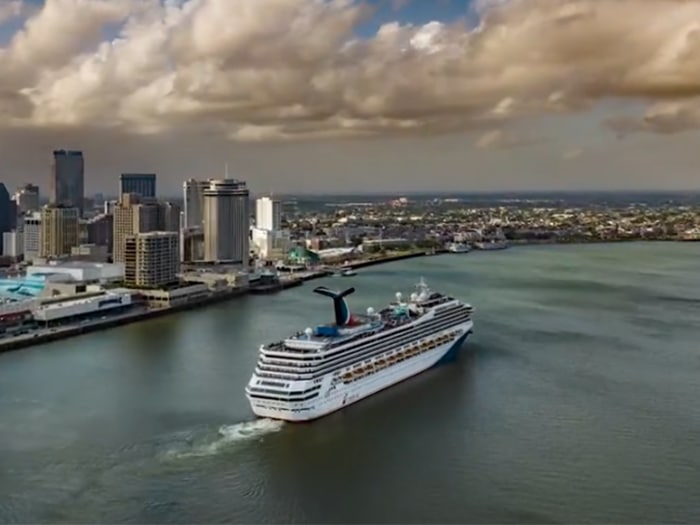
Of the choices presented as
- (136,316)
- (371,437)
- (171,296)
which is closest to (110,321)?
(136,316)

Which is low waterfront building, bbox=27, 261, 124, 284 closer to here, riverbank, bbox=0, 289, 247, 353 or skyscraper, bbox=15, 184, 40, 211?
riverbank, bbox=0, 289, 247, 353

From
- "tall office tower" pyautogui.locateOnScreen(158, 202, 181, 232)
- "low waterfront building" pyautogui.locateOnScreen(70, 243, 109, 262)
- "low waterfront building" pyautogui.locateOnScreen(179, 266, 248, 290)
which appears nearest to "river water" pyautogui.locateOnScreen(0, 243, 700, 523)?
"low waterfront building" pyautogui.locateOnScreen(179, 266, 248, 290)

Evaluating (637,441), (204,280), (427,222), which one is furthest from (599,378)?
(427,222)

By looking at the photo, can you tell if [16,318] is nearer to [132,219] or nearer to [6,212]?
[132,219]

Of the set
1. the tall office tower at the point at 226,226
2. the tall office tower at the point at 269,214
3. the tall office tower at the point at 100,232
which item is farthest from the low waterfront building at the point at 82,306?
the tall office tower at the point at 269,214

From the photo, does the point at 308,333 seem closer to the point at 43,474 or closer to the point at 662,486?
the point at 43,474

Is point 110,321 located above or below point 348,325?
below
